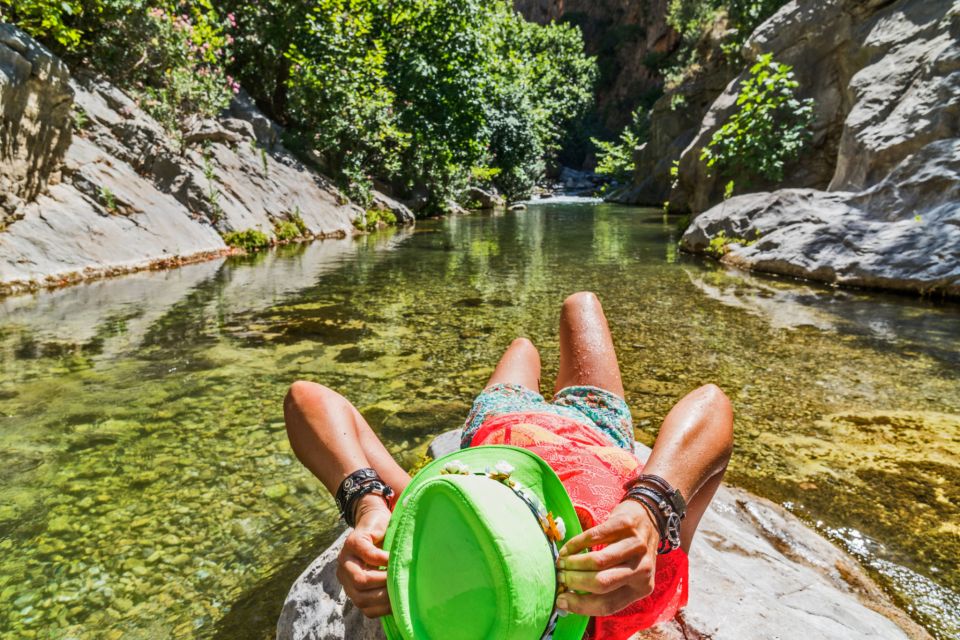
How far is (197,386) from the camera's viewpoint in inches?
152

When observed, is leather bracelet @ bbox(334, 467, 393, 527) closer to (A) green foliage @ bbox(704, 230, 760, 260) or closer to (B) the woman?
(B) the woman

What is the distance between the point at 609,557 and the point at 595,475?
415 millimetres

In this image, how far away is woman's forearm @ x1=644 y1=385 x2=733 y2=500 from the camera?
61.3 inches

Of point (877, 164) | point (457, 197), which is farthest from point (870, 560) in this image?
point (457, 197)

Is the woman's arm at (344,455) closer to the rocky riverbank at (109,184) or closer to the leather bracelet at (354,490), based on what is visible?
the leather bracelet at (354,490)

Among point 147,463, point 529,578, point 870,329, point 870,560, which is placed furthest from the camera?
point 870,329

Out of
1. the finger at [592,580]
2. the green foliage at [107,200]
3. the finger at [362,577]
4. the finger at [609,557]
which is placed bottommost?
the finger at [362,577]

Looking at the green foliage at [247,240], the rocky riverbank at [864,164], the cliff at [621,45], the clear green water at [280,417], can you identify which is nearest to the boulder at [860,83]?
the rocky riverbank at [864,164]

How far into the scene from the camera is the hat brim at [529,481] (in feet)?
3.86

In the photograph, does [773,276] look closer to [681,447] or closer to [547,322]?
[547,322]

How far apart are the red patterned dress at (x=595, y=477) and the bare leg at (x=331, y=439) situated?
34 centimetres

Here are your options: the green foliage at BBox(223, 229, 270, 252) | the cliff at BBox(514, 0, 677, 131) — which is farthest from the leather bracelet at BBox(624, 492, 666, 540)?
the cliff at BBox(514, 0, 677, 131)

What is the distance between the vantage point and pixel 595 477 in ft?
5.07

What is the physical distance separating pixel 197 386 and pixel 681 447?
345 centimetres
